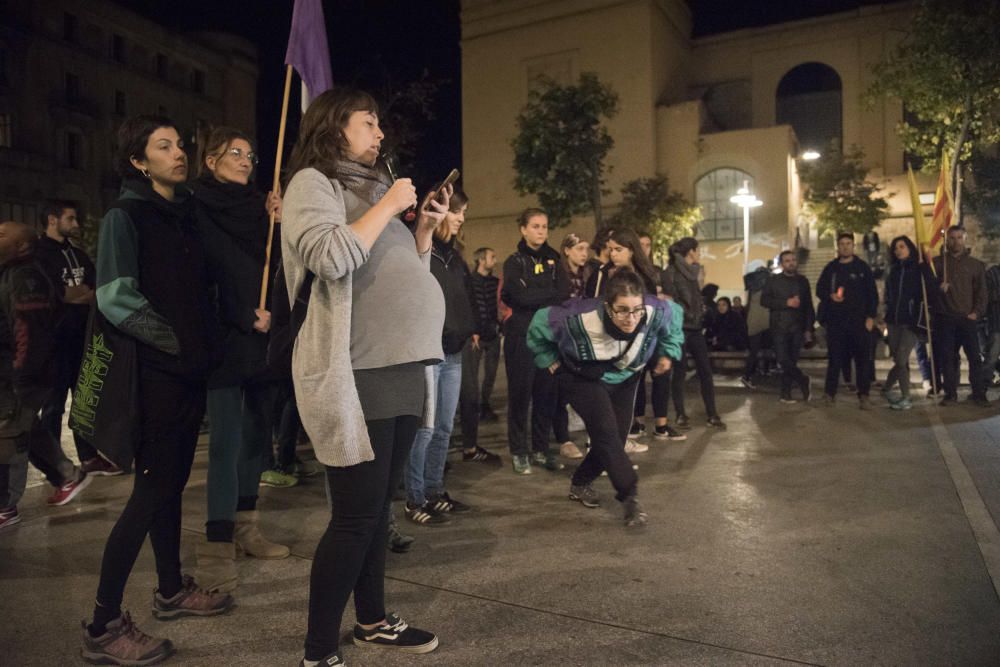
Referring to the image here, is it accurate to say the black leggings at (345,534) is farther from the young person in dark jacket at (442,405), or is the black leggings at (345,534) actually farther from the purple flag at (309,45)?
the purple flag at (309,45)

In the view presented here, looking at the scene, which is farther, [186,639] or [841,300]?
[841,300]

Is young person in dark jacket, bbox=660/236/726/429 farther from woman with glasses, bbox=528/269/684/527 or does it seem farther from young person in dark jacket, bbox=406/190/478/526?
young person in dark jacket, bbox=406/190/478/526

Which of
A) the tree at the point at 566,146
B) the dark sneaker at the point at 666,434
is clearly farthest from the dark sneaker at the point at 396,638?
the tree at the point at 566,146

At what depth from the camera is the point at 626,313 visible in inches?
180

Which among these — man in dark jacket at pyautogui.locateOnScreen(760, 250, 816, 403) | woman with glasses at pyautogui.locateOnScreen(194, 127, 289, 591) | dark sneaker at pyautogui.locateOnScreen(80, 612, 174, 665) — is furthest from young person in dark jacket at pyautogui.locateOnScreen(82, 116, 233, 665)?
man in dark jacket at pyautogui.locateOnScreen(760, 250, 816, 403)

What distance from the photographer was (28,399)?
194 inches

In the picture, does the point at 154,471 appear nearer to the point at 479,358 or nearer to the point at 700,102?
the point at 479,358

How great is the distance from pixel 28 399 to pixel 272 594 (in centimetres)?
246

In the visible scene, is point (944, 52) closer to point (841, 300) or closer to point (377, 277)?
point (841, 300)

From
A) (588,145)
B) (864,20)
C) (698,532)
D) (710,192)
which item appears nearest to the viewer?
(698,532)

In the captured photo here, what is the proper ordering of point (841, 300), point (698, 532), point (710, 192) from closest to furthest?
point (698, 532) < point (841, 300) < point (710, 192)

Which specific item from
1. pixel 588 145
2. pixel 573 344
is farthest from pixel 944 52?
pixel 573 344

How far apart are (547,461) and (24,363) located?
362cm

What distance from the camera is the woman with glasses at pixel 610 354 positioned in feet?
15.2
